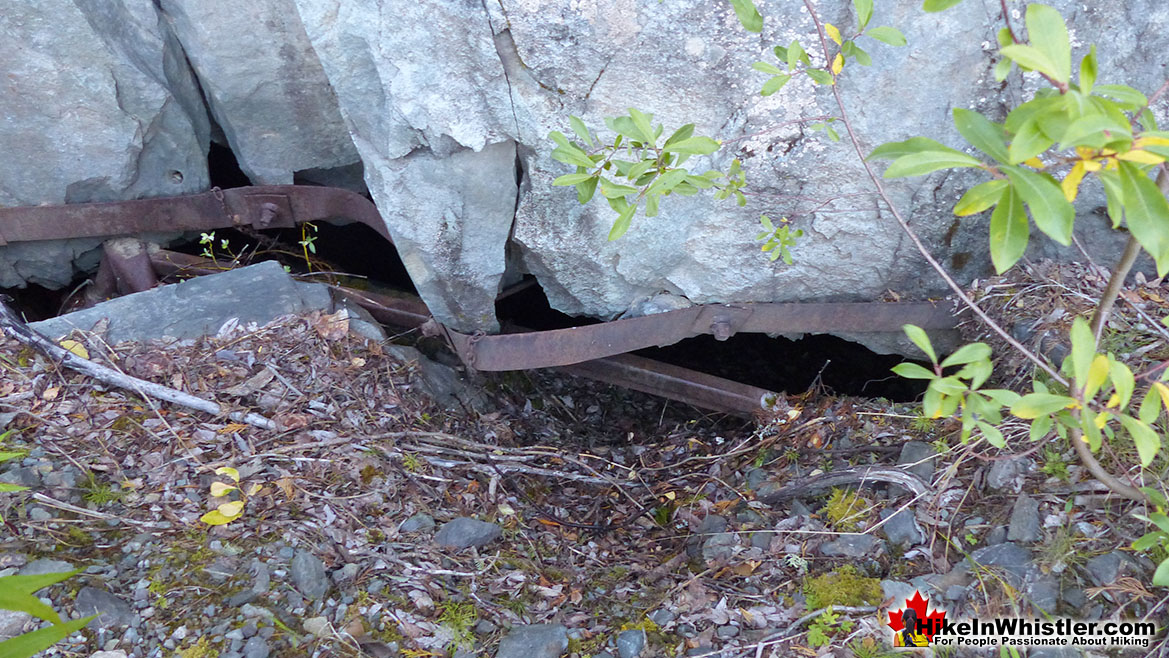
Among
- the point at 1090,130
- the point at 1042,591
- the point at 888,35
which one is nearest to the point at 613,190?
the point at 888,35

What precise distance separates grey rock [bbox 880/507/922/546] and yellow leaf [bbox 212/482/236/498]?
5.38 feet

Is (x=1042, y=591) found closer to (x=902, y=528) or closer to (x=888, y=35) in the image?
(x=902, y=528)

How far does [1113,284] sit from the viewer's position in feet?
3.93

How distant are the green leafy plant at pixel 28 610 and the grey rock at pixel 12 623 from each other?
22.9 inches

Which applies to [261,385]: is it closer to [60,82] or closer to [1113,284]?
[60,82]

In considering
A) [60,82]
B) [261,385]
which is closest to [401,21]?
[261,385]

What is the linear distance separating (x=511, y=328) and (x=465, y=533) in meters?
1.06

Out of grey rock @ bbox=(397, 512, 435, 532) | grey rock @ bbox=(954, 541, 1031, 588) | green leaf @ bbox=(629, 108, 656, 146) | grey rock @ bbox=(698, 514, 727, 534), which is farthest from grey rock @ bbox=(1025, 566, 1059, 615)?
grey rock @ bbox=(397, 512, 435, 532)

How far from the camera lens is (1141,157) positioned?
0.80 m

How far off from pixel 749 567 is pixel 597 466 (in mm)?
779

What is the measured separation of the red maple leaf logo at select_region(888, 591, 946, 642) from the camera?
1.54 metres

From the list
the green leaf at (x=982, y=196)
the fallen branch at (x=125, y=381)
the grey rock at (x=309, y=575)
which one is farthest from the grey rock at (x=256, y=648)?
the green leaf at (x=982, y=196)

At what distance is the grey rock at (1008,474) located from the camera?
1.78m

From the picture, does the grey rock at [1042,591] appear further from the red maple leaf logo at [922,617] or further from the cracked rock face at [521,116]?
the cracked rock face at [521,116]
